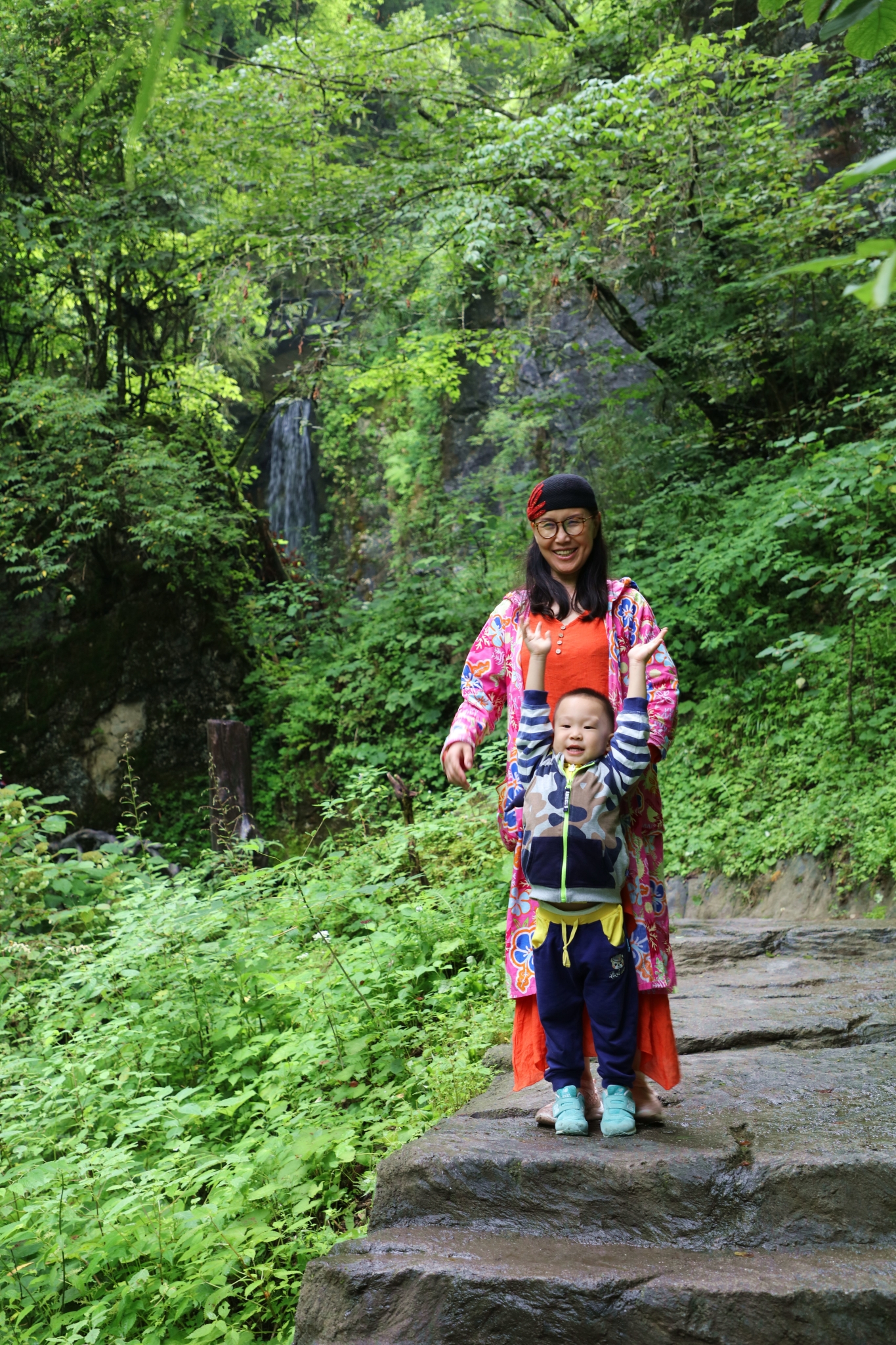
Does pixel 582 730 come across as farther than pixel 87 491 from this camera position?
No

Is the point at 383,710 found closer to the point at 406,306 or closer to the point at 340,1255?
the point at 406,306

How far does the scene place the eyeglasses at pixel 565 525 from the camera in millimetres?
2719

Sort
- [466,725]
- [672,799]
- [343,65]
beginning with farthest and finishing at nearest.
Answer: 1. [343,65]
2. [672,799]
3. [466,725]

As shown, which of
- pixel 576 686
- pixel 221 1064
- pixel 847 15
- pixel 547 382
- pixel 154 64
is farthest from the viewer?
pixel 547 382

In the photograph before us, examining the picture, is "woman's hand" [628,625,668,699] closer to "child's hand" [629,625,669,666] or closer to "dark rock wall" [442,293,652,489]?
"child's hand" [629,625,669,666]

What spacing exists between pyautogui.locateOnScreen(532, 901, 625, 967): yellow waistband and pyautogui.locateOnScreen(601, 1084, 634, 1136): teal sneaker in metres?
0.34

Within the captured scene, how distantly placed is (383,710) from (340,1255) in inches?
347

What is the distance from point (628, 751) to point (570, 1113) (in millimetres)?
949

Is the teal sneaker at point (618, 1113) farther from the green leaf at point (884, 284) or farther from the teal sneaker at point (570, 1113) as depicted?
the green leaf at point (884, 284)

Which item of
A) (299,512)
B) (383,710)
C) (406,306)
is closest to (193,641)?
(383,710)

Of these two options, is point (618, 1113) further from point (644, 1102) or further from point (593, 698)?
point (593, 698)

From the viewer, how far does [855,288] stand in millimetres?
620

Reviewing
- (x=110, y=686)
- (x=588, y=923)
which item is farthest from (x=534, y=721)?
(x=110, y=686)

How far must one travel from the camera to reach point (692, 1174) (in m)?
2.15
